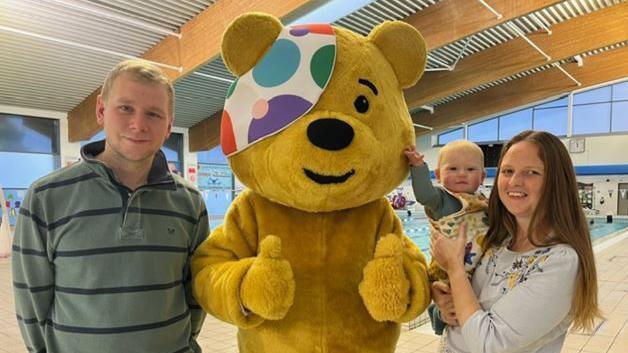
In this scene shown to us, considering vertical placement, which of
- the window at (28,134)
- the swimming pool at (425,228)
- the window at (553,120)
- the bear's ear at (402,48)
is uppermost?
the window at (553,120)

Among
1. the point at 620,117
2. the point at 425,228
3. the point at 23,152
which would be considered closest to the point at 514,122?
the point at 620,117

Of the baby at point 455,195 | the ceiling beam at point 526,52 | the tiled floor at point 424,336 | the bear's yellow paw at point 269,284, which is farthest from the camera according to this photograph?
the ceiling beam at point 526,52

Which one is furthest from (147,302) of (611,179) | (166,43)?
(611,179)

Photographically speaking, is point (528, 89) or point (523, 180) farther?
point (528, 89)

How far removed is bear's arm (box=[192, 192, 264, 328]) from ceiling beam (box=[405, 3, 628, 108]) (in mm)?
9368

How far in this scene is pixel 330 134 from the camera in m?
1.27

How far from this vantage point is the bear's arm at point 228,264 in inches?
50.1

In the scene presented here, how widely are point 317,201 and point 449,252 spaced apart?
48 cm

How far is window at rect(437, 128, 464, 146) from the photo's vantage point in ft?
71.7

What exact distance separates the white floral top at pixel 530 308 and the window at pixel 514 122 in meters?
19.9

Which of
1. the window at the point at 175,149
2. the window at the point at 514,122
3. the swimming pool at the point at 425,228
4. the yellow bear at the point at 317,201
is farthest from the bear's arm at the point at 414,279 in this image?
the window at the point at 514,122

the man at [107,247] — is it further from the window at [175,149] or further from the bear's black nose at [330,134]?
the window at [175,149]

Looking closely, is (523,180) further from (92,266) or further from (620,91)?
(620,91)

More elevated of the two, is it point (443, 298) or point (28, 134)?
point (28, 134)
